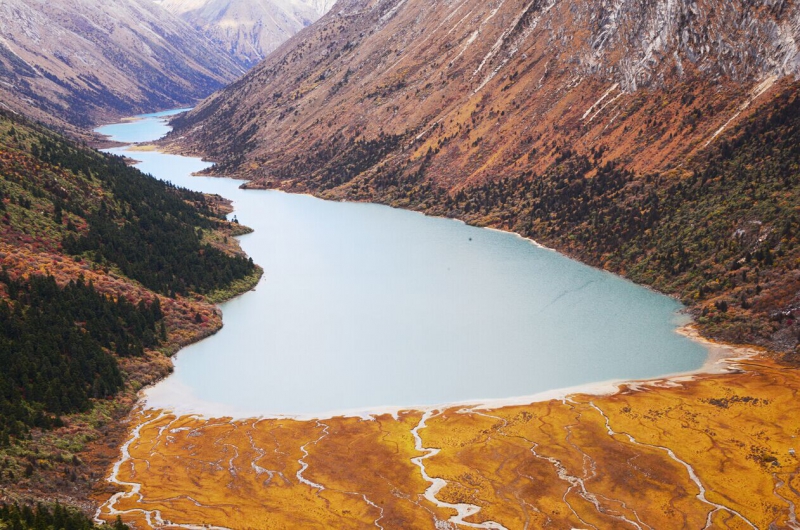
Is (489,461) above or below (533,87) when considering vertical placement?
below

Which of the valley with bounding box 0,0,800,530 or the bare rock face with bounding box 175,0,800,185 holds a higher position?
the bare rock face with bounding box 175,0,800,185

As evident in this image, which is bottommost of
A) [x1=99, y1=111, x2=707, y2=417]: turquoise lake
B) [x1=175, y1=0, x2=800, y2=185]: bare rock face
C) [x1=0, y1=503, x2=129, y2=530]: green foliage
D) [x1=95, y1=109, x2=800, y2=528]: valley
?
[x1=0, y1=503, x2=129, y2=530]: green foliage

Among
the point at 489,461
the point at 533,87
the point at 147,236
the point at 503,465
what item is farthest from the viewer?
the point at 533,87

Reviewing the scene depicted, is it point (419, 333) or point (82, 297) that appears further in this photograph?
point (419, 333)

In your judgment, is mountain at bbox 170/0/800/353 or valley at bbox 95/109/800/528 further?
mountain at bbox 170/0/800/353

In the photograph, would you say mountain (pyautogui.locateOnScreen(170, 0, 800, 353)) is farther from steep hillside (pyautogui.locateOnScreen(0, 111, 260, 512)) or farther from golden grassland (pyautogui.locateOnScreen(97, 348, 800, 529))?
steep hillside (pyautogui.locateOnScreen(0, 111, 260, 512))

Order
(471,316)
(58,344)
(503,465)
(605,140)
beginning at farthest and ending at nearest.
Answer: (605,140) < (471,316) < (58,344) < (503,465)

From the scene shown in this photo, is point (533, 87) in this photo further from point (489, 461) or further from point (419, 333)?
point (489, 461)

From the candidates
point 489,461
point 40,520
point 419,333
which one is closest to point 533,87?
point 419,333

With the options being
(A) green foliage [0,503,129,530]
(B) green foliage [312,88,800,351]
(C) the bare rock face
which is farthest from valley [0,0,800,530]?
(C) the bare rock face
